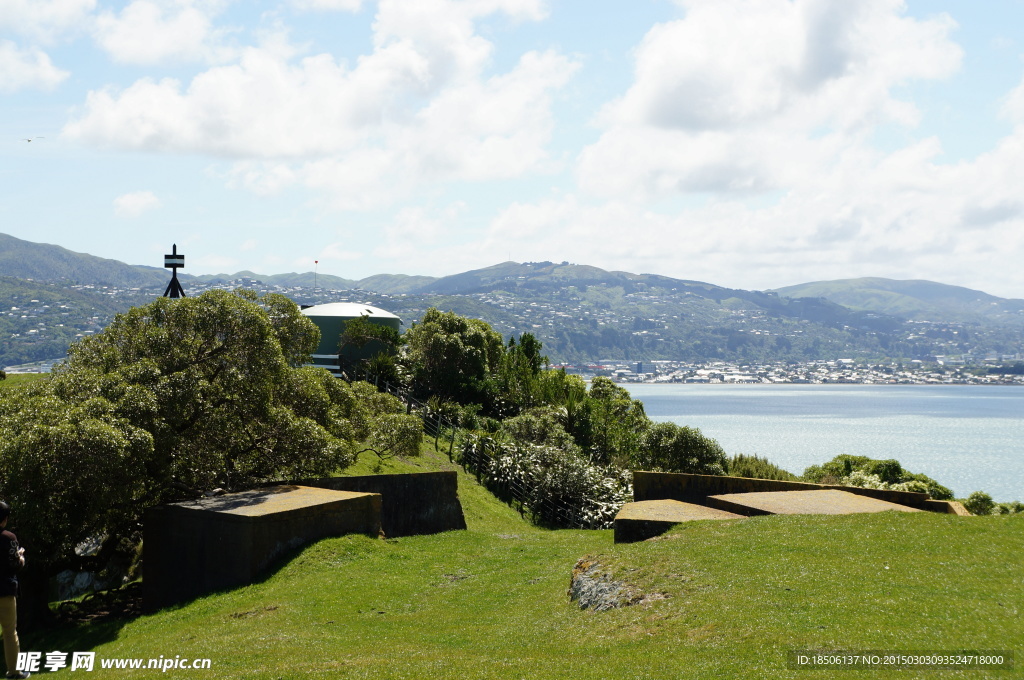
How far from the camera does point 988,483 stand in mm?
97625

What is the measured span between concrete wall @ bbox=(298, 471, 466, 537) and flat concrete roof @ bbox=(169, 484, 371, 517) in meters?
2.17

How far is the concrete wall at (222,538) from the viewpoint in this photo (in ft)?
59.0

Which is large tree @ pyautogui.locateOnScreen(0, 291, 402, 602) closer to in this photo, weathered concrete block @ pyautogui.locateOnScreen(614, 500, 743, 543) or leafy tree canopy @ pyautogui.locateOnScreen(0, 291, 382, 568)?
leafy tree canopy @ pyautogui.locateOnScreen(0, 291, 382, 568)

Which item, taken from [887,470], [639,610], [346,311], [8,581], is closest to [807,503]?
[639,610]

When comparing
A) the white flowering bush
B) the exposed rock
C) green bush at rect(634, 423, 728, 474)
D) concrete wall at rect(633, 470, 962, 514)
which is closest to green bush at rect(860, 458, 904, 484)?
green bush at rect(634, 423, 728, 474)

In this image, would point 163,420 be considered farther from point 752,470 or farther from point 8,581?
point 752,470

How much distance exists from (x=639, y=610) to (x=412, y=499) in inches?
633

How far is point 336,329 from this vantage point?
63.6 meters

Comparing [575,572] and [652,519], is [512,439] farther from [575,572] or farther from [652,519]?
[575,572]

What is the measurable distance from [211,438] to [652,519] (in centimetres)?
1258

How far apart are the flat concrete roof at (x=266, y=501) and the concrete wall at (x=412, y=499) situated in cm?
217

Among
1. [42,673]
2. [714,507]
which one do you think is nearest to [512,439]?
[714,507]

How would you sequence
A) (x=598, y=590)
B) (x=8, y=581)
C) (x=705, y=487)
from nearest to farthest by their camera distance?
1. (x=8, y=581)
2. (x=598, y=590)
3. (x=705, y=487)

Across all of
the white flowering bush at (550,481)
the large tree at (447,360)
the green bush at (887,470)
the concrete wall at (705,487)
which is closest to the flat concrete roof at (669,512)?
the concrete wall at (705,487)
